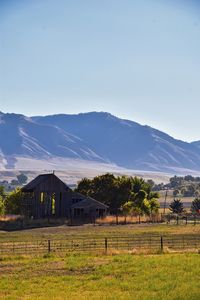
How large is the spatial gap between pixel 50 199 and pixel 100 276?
68.1 meters

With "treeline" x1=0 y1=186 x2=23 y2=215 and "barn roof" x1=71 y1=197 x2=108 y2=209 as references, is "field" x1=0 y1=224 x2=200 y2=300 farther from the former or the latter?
"treeline" x1=0 y1=186 x2=23 y2=215

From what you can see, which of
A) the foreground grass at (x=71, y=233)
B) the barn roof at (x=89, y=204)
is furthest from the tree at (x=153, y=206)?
the foreground grass at (x=71, y=233)

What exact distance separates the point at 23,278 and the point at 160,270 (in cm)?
901

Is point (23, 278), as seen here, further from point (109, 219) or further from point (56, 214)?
point (56, 214)

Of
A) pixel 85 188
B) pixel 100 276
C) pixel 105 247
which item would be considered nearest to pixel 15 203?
pixel 85 188

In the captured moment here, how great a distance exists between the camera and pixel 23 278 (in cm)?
3294

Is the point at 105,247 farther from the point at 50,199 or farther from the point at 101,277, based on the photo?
the point at 50,199

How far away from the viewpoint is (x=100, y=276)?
3325 centimetres

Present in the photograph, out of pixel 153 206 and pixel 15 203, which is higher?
pixel 15 203

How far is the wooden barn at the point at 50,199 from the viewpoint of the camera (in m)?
100

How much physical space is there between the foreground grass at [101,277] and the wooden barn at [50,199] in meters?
56.8

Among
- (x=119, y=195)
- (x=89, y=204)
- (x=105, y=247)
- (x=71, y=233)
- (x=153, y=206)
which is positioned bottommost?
(x=105, y=247)

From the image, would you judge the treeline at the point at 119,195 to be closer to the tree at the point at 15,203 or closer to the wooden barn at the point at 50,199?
the wooden barn at the point at 50,199

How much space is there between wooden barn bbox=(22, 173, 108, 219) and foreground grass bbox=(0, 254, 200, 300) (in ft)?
186
